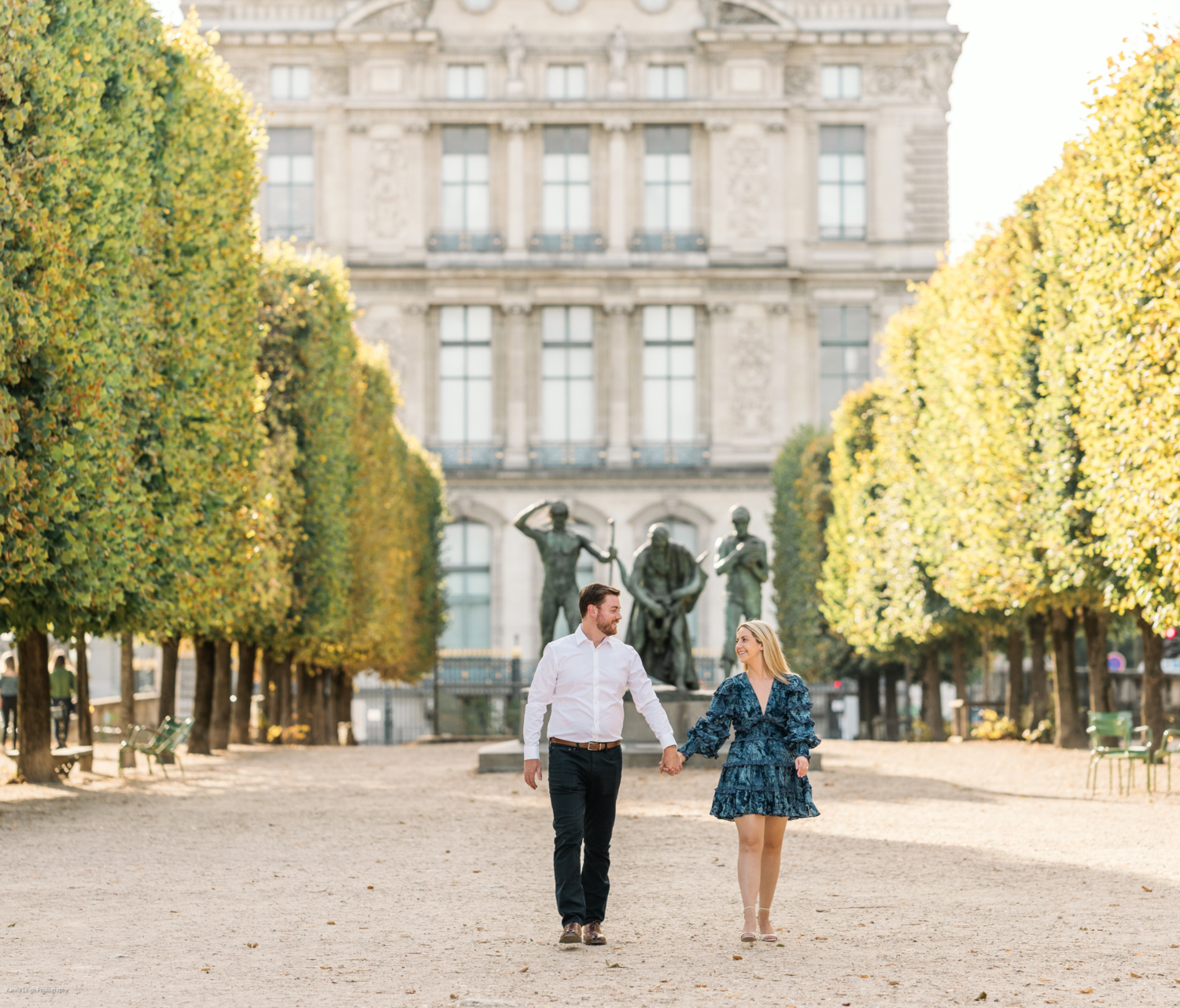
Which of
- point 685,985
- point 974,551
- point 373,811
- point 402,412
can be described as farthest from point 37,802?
point 402,412

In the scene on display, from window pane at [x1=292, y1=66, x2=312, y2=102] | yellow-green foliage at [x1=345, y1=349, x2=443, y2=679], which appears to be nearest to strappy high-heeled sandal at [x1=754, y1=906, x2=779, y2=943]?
yellow-green foliage at [x1=345, y1=349, x2=443, y2=679]

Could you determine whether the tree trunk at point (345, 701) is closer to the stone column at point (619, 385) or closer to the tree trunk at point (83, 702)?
the tree trunk at point (83, 702)

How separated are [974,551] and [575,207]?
30371 millimetres

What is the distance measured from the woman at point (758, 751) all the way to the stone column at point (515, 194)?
46468 mm

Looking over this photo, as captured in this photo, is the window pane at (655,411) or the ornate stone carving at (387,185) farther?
the ornate stone carving at (387,185)

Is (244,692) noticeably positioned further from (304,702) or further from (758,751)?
(758,751)

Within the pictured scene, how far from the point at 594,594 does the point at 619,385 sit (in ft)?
150

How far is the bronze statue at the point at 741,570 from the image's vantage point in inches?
936

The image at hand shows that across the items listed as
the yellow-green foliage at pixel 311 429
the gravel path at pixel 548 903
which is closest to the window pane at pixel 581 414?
the yellow-green foliage at pixel 311 429

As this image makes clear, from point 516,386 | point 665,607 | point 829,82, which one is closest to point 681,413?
point 516,386

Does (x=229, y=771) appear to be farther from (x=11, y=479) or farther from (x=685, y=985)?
(x=685, y=985)

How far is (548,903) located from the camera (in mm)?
10742

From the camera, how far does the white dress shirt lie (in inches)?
353

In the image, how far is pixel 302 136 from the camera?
55531 mm
